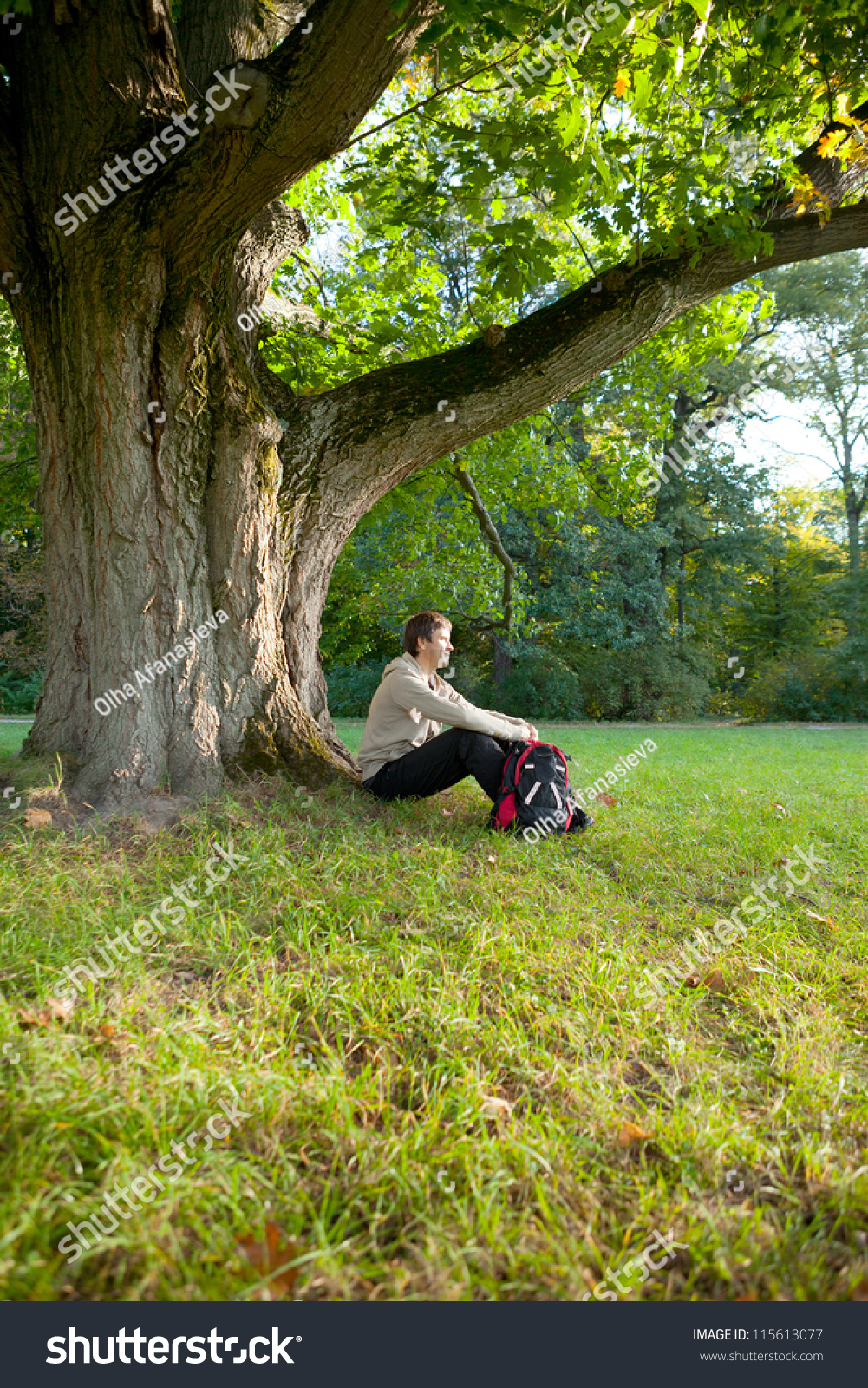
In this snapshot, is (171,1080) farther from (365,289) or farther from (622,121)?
(365,289)

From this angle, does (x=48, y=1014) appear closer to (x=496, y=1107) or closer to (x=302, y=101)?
(x=496, y=1107)

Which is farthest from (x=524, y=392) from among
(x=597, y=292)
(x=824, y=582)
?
(x=824, y=582)

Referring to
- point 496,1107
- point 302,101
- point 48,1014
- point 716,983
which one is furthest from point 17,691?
point 496,1107

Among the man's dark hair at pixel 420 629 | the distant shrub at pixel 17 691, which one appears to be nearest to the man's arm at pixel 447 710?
the man's dark hair at pixel 420 629

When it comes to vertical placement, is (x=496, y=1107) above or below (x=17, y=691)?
below

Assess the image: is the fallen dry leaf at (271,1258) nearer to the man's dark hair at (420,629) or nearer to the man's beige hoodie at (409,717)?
the man's beige hoodie at (409,717)

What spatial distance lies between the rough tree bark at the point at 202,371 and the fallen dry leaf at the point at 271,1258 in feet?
9.54

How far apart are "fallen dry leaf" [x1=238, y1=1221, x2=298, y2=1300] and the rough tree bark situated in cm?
291

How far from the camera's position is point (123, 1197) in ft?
5.36

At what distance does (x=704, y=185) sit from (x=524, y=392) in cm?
163

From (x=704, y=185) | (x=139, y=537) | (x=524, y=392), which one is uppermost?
(x=704, y=185)

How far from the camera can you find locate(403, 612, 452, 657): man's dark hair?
500cm

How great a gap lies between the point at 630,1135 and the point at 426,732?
3316 mm

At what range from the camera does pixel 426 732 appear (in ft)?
16.8
